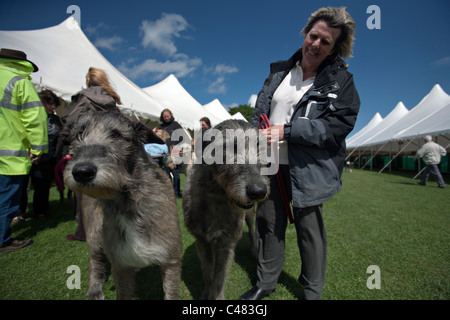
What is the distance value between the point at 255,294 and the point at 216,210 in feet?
4.26

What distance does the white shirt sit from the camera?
8.57ft

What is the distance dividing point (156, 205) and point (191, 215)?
0.67 m

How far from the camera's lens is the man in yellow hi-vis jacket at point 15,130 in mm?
3488

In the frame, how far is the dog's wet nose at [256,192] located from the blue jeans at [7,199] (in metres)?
4.18

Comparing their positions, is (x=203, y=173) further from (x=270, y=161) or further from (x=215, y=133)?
(x=270, y=161)

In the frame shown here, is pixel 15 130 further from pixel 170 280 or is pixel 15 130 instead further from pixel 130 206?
pixel 170 280

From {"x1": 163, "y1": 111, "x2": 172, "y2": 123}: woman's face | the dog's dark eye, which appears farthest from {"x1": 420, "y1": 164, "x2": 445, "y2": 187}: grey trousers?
the dog's dark eye

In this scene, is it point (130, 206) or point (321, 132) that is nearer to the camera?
point (321, 132)

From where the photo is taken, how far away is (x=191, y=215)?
2.92m

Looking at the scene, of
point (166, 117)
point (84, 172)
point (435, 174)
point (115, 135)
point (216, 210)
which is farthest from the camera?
point (435, 174)

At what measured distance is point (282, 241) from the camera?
117 inches

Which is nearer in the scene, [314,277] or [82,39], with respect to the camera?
[314,277]

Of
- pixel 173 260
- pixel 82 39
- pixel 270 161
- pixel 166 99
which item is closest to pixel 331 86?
pixel 270 161

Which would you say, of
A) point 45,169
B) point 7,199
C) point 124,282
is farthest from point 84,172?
point 45,169
